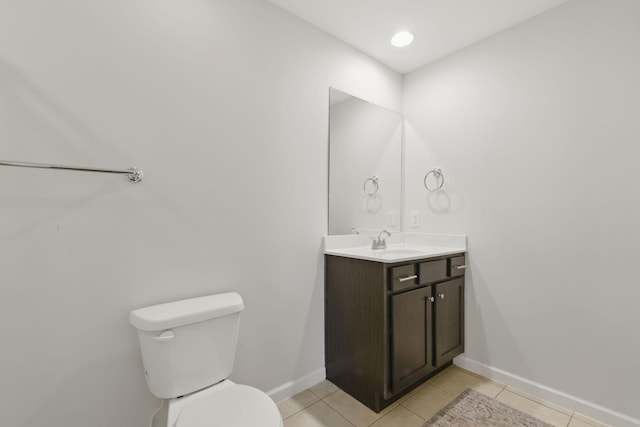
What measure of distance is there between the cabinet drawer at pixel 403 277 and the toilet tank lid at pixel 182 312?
84cm

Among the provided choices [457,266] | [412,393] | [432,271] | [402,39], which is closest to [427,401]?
[412,393]

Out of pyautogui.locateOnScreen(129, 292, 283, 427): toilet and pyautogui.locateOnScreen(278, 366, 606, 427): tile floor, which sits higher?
pyautogui.locateOnScreen(129, 292, 283, 427): toilet

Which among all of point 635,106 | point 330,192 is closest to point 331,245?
point 330,192

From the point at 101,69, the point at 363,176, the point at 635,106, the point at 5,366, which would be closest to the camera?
the point at 5,366

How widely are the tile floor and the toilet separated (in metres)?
0.60

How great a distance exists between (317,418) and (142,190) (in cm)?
150

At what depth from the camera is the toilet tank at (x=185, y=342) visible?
1.18 meters

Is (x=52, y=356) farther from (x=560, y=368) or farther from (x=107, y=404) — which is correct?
(x=560, y=368)

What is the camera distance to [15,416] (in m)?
1.09

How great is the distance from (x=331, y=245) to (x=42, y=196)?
1.49 m

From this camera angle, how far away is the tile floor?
1620mm

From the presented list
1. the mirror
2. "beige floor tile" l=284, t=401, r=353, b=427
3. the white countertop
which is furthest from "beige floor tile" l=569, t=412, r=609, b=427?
the mirror

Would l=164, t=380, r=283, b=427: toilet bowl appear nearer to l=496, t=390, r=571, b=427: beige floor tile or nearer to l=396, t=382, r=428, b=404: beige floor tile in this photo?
l=396, t=382, r=428, b=404: beige floor tile

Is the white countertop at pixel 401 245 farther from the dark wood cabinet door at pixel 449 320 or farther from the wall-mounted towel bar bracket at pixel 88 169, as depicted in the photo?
the wall-mounted towel bar bracket at pixel 88 169
